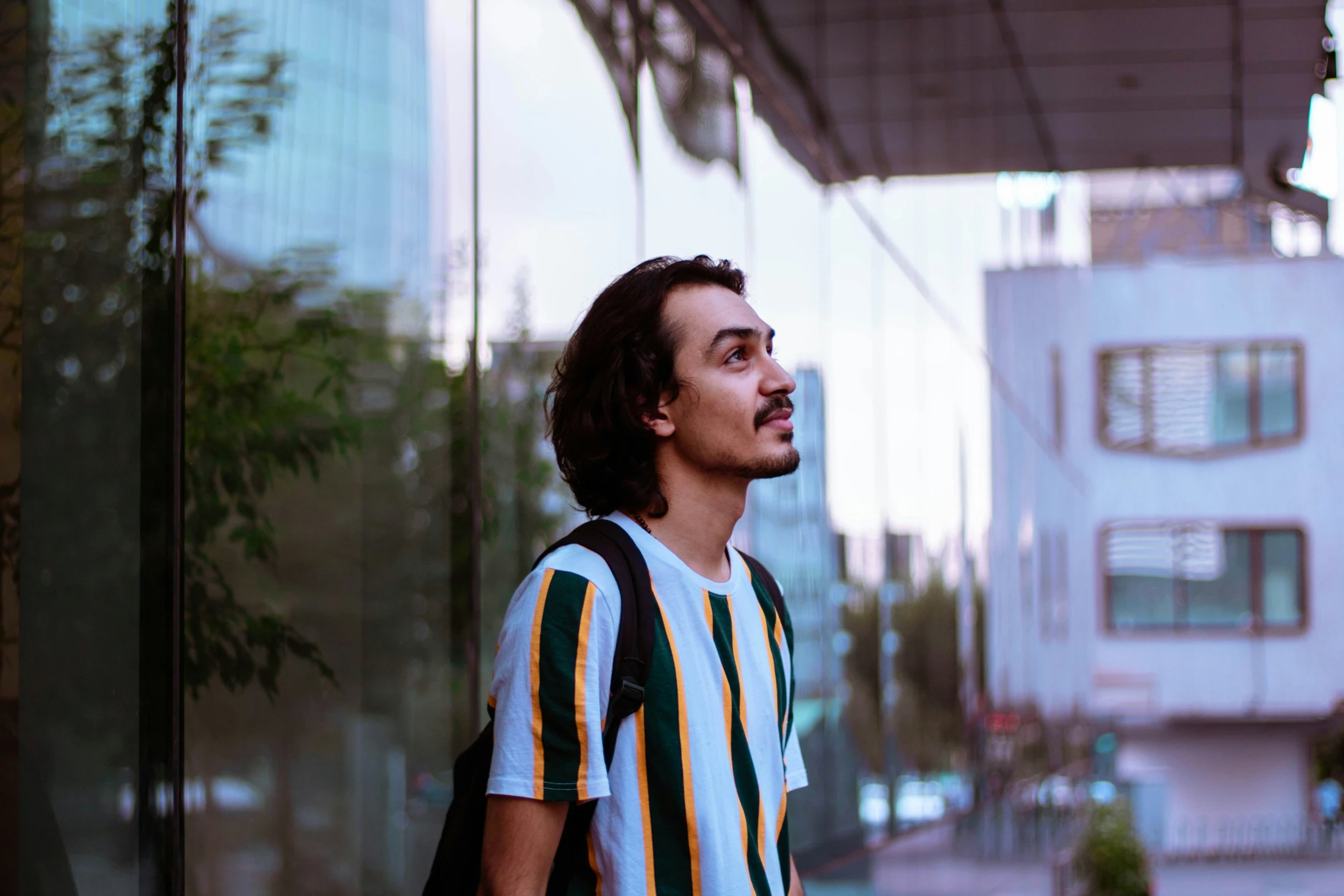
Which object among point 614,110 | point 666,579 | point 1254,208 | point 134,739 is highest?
point 1254,208

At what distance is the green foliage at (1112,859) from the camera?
1351 centimetres

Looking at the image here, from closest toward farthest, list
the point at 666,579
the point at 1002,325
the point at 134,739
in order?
the point at 666,579
the point at 134,739
the point at 1002,325

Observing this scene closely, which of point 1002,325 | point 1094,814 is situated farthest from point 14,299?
point 1002,325

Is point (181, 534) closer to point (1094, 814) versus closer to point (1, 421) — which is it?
point (1, 421)

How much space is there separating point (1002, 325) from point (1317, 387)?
16065 millimetres

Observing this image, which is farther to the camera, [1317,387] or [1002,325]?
[1317,387]

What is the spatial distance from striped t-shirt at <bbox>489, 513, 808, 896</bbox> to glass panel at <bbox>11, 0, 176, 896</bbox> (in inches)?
32.6

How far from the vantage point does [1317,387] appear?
31.2 m

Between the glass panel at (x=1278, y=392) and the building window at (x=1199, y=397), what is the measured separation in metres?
0.01

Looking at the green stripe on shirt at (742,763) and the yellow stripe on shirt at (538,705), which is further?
the green stripe on shirt at (742,763)

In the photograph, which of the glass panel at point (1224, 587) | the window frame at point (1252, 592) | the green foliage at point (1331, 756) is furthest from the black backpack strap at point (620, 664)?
the green foliage at point (1331, 756)

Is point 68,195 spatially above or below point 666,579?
above

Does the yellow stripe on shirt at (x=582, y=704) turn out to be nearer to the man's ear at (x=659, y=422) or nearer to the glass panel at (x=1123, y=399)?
the man's ear at (x=659, y=422)

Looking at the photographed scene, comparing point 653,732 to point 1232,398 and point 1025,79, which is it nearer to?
point 1025,79
